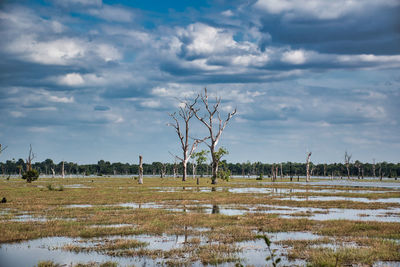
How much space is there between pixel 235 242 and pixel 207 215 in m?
8.26

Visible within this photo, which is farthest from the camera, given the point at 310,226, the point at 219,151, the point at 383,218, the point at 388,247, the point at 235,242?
the point at 219,151

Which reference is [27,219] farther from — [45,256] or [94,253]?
[94,253]

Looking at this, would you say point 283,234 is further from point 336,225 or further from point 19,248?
point 19,248

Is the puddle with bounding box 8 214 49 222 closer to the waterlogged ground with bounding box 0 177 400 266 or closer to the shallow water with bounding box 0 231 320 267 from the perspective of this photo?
the waterlogged ground with bounding box 0 177 400 266

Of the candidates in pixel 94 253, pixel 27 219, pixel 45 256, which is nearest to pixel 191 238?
pixel 94 253

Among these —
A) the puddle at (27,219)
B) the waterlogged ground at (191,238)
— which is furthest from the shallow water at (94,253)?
the puddle at (27,219)

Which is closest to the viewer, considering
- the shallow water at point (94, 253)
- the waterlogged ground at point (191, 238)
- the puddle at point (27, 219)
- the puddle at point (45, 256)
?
the puddle at point (45, 256)

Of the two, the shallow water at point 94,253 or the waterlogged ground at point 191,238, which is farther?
the waterlogged ground at point 191,238

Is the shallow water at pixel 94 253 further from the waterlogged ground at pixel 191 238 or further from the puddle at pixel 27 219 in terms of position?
the puddle at pixel 27 219

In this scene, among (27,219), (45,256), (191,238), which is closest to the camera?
(45,256)

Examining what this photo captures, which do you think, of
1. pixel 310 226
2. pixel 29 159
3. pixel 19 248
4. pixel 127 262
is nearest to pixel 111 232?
pixel 19 248

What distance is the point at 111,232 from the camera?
18.3m

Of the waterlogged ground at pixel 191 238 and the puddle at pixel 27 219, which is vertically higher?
the waterlogged ground at pixel 191 238

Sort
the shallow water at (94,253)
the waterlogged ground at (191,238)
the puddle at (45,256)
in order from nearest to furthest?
1. the puddle at (45,256)
2. the shallow water at (94,253)
3. the waterlogged ground at (191,238)
